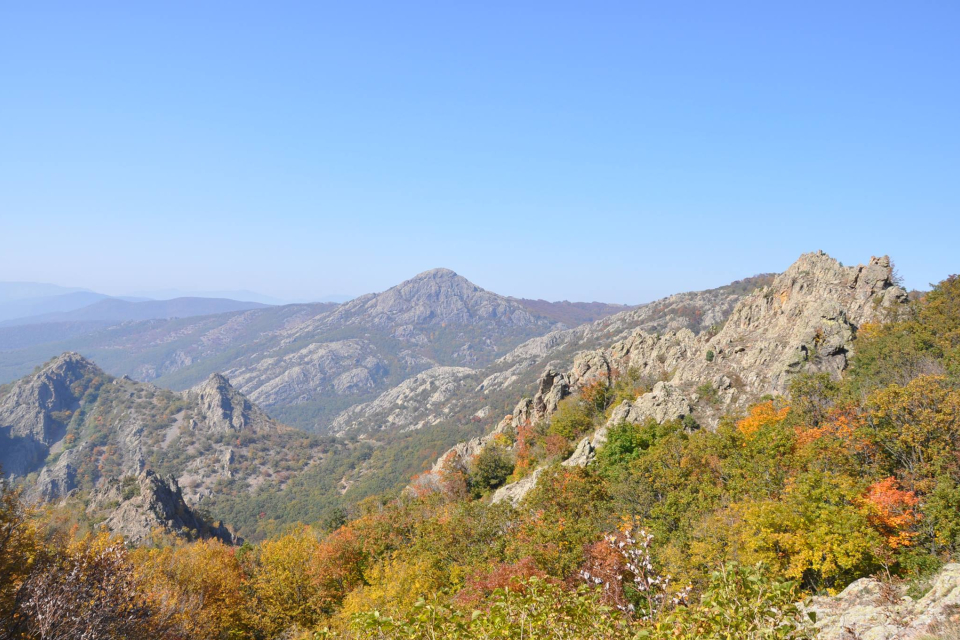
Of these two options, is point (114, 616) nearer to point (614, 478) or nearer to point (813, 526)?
point (813, 526)

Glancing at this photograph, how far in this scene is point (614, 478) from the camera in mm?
52906

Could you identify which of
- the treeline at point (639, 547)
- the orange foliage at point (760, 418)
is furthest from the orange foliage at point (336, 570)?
the orange foliage at point (760, 418)

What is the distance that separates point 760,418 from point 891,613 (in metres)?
48.6

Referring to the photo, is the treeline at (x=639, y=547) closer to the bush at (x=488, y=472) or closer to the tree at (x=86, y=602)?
the tree at (x=86, y=602)

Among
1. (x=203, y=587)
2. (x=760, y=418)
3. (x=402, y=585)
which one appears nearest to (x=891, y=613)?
(x=402, y=585)

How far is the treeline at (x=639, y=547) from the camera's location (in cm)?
932

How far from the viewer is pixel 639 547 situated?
71.5ft

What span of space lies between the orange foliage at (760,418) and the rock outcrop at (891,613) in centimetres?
3813

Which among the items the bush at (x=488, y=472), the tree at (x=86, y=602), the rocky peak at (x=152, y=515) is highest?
the tree at (x=86, y=602)

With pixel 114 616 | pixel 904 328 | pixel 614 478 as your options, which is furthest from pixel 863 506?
pixel 904 328

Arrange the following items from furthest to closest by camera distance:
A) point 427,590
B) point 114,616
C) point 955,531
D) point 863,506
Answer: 1. point 427,590
2. point 863,506
3. point 955,531
4. point 114,616

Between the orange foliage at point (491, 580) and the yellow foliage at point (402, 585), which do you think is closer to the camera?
the orange foliage at point (491, 580)

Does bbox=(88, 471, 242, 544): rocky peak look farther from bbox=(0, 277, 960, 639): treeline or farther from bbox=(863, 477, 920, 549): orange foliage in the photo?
bbox=(863, 477, 920, 549): orange foliage

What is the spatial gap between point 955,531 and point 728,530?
1083cm
